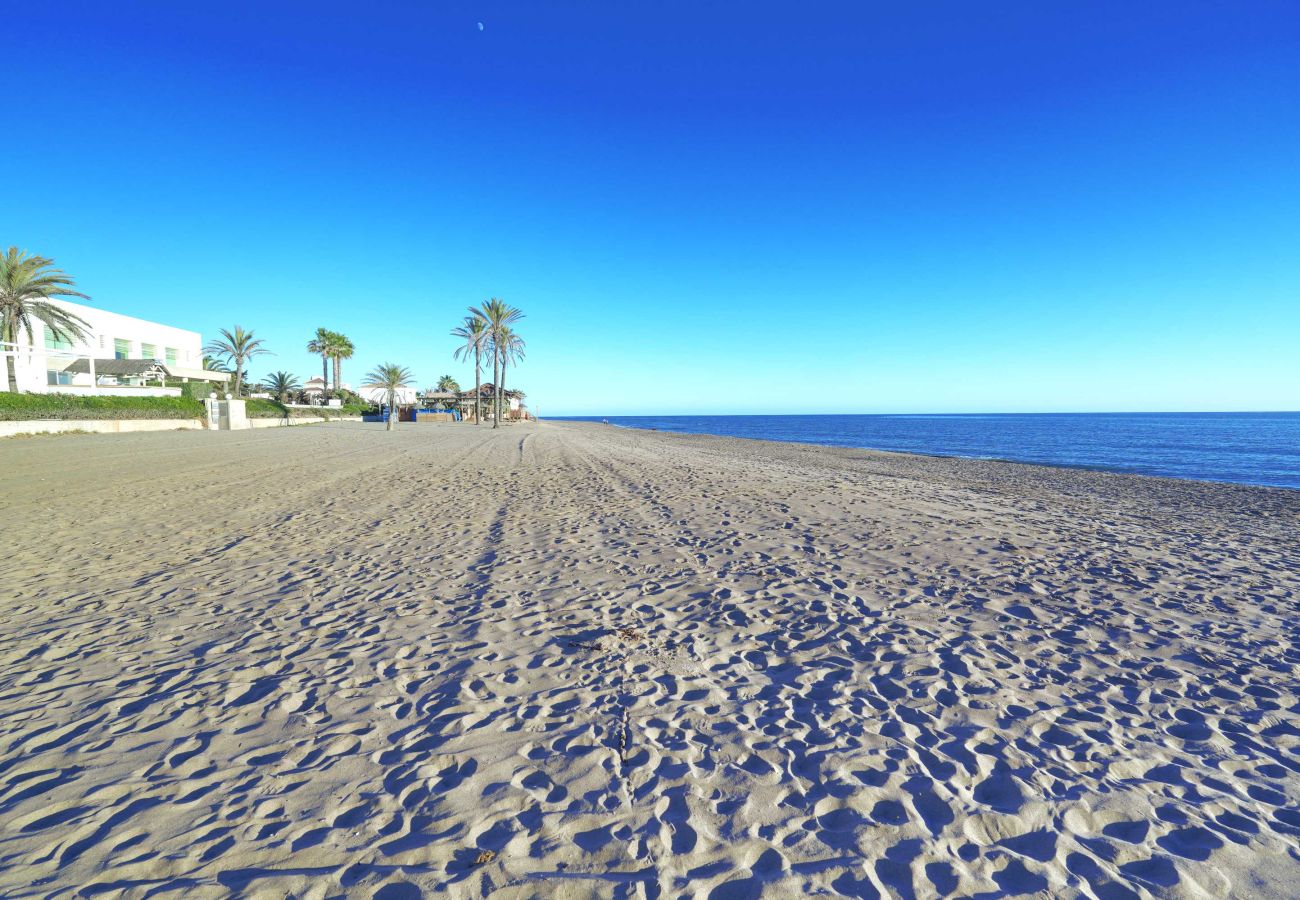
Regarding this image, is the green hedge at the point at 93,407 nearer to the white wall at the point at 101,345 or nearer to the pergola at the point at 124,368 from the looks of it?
the white wall at the point at 101,345

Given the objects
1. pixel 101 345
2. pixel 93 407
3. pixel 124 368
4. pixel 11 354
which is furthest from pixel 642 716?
pixel 101 345

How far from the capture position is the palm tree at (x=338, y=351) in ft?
235

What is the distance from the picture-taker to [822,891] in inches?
93.4

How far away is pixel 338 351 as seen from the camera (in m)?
72.2

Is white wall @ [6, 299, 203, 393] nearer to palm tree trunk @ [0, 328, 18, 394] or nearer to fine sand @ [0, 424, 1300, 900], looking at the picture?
palm tree trunk @ [0, 328, 18, 394]

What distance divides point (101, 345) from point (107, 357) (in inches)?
43.9

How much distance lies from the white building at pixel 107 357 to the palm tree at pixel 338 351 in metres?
11.5

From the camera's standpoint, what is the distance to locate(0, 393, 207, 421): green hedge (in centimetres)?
2638

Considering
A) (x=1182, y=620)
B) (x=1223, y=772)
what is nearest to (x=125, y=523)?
(x=1223, y=772)

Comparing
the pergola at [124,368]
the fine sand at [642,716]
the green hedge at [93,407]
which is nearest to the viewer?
the fine sand at [642,716]

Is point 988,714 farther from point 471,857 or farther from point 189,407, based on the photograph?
point 189,407

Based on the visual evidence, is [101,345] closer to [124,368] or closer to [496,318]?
[124,368]

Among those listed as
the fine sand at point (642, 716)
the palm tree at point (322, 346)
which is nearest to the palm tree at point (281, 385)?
the palm tree at point (322, 346)

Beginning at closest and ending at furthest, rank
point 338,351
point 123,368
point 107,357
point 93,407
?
point 93,407 → point 123,368 → point 107,357 → point 338,351
